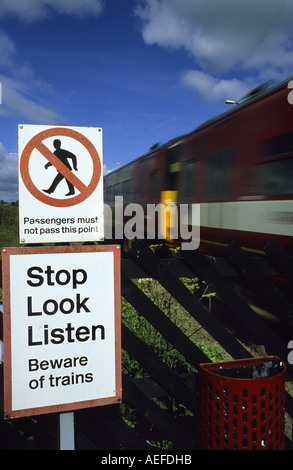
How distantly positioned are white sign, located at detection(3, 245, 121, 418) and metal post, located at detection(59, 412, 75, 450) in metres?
0.10

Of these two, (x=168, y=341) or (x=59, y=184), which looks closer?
(x=59, y=184)

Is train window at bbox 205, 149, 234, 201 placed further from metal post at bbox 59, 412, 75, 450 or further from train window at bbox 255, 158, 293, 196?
metal post at bbox 59, 412, 75, 450

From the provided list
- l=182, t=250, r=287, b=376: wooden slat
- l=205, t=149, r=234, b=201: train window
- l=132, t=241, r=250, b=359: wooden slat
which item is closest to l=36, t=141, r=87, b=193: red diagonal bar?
l=132, t=241, r=250, b=359: wooden slat

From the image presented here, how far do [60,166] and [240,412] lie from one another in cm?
174

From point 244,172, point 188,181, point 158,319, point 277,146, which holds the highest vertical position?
point 277,146

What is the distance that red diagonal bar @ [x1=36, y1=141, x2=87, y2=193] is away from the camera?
6.67 feet

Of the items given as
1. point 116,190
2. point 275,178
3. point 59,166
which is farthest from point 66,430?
point 116,190

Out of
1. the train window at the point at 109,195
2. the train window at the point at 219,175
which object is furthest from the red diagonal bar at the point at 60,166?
the train window at the point at 109,195

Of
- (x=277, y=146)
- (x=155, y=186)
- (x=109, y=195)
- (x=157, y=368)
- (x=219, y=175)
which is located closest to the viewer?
(x=157, y=368)

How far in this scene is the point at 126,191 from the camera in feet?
53.8

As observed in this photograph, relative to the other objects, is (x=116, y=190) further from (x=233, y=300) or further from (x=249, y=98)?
(x=233, y=300)

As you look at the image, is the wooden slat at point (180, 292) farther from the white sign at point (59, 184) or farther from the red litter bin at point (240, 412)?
the white sign at point (59, 184)

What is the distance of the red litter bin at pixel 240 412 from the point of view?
2324mm

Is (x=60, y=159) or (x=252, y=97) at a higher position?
(x=252, y=97)
